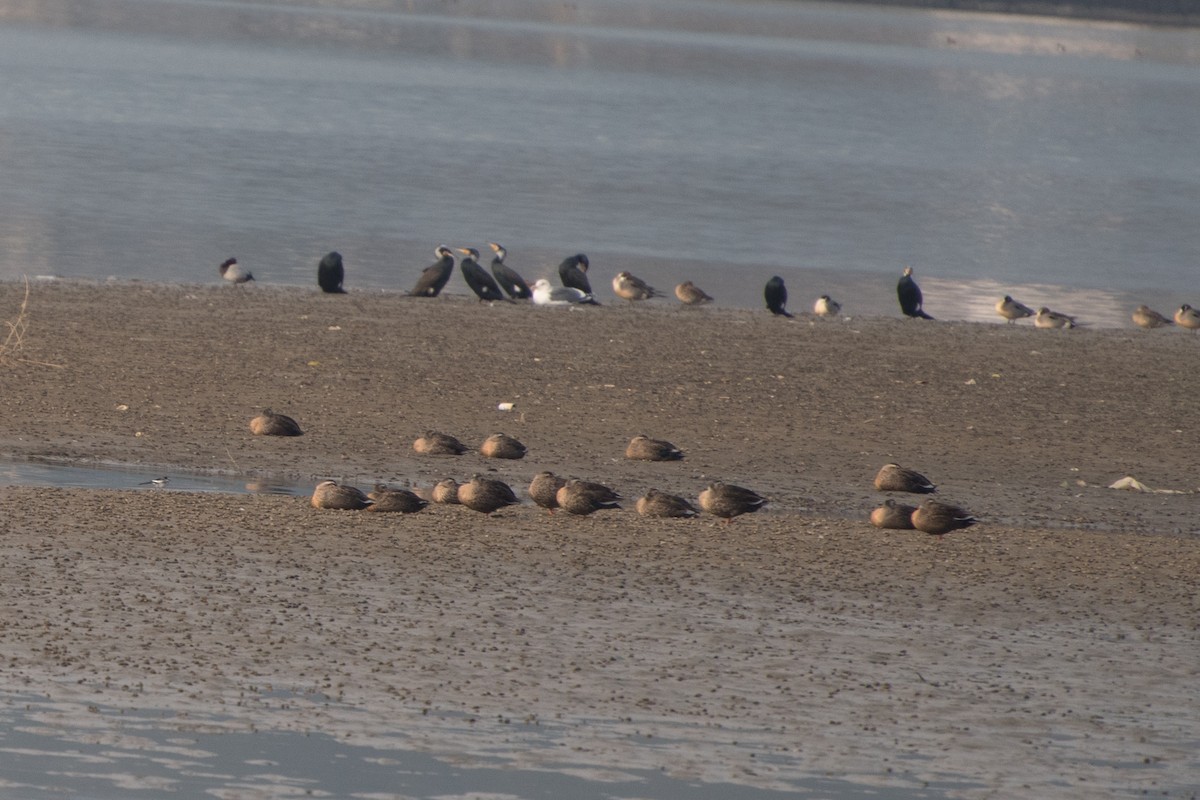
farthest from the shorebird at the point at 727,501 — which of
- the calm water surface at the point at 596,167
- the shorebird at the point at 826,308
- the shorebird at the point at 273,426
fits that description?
the calm water surface at the point at 596,167

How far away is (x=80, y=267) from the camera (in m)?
17.7

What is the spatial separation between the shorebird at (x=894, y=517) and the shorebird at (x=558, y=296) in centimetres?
749

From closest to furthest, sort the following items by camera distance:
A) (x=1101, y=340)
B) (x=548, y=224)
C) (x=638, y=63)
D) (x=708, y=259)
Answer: (x=1101, y=340)
(x=708, y=259)
(x=548, y=224)
(x=638, y=63)


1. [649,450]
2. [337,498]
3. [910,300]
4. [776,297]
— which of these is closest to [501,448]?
[649,450]

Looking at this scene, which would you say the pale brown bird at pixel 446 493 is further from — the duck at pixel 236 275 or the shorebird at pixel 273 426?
the duck at pixel 236 275

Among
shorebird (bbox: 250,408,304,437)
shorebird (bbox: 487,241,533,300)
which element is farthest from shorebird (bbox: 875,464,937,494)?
shorebird (bbox: 487,241,533,300)

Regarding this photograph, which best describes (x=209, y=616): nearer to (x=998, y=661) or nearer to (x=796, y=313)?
(x=998, y=661)

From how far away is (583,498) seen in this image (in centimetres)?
895

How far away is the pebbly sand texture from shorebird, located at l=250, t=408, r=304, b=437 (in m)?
0.11

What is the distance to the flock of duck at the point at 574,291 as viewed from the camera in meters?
16.6

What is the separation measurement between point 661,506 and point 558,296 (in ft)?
25.3

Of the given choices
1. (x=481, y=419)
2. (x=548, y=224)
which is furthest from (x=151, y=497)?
(x=548, y=224)

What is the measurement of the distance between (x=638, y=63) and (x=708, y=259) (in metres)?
51.1

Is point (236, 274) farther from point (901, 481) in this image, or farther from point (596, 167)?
point (596, 167)
